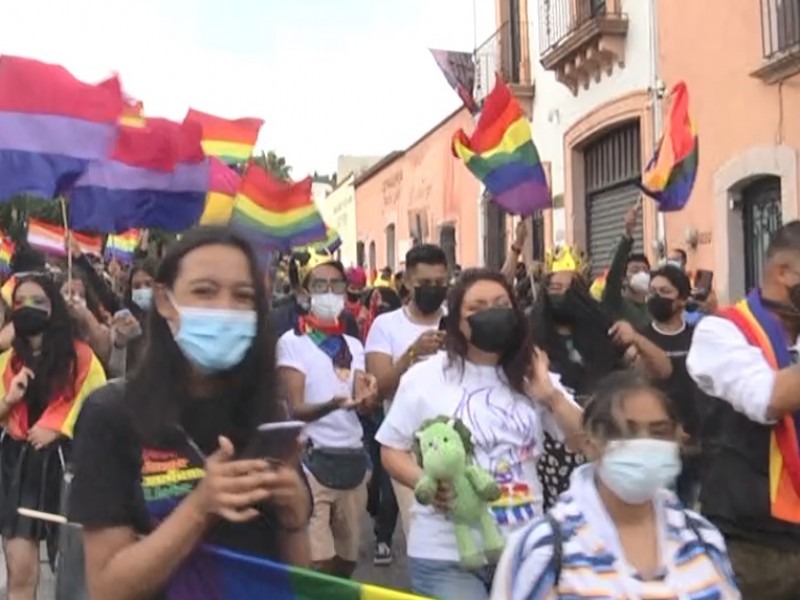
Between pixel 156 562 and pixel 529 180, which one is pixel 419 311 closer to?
pixel 529 180

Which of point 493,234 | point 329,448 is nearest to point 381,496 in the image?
point 329,448

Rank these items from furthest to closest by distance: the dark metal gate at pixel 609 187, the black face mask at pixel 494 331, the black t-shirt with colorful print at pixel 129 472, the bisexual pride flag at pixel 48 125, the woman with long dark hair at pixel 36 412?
the dark metal gate at pixel 609 187 → the bisexual pride flag at pixel 48 125 → the woman with long dark hair at pixel 36 412 → the black face mask at pixel 494 331 → the black t-shirt with colorful print at pixel 129 472

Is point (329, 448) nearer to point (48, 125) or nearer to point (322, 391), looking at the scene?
point (322, 391)

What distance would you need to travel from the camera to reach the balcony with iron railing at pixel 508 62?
841 inches

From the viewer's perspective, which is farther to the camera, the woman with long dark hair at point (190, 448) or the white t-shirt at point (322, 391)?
the white t-shirt at point (322, 391)

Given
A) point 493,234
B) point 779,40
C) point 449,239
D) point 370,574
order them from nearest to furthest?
point 370,574 → point 779,40 → point 493,234 → point 449,239

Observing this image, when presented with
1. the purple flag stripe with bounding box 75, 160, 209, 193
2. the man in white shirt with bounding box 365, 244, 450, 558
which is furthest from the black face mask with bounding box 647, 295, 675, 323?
the purple flag stripe with bounding box 75, 160, 209, 193

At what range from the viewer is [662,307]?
7016 millimetres

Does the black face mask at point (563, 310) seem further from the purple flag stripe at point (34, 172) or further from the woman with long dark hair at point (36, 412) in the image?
the purple flag stripe at point (34, 172)

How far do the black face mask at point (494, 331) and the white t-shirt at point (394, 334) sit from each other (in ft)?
6.99

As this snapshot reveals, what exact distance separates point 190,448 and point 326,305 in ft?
14.6

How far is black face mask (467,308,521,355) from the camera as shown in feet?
14.7

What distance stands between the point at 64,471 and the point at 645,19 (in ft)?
39.3

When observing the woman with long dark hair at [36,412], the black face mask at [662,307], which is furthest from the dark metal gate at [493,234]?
the woman with long dark hair at [36,412]
